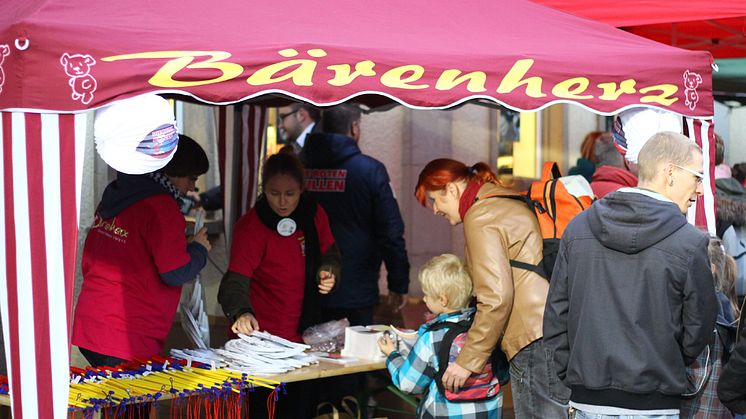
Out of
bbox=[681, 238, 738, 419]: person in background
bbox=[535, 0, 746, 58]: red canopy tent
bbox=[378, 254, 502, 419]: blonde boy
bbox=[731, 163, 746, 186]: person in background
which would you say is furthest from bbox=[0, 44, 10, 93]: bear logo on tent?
bbox=[731, 163, 746, 186]: person in background

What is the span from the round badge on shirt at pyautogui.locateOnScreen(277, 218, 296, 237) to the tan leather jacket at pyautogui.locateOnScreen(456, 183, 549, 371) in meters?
1.36

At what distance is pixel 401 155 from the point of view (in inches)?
402

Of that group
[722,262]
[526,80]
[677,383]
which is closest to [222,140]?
[526,80]

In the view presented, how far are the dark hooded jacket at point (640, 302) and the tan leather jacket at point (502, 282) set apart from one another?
31.9 inches

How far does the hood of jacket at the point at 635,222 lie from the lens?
3637 millimetres

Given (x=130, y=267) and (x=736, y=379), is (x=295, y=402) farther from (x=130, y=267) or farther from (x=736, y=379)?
(x=736, y=379)

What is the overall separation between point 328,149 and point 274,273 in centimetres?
114

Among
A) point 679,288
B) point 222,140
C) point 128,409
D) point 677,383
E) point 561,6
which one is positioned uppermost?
point 561,6


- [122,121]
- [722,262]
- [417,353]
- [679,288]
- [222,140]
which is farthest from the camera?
[222,140]

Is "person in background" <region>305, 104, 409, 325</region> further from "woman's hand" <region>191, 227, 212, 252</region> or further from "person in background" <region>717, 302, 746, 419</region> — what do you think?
"person in background" <region>717, 302, 746, 419</region>

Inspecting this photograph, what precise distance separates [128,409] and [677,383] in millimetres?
2295

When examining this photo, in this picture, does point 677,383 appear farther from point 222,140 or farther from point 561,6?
point 222,140

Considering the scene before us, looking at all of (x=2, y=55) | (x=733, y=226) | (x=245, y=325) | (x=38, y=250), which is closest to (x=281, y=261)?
(x=245, y=325)

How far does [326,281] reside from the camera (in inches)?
229
